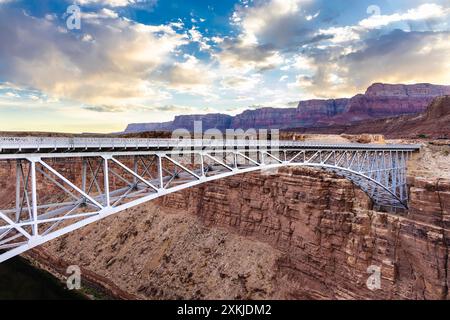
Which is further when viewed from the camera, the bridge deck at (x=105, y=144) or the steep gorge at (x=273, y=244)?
the steep gorge at (x=273, y=244)

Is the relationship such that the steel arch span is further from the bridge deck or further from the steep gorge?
the steep gorge

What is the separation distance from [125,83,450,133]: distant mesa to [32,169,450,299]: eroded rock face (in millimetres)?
80266

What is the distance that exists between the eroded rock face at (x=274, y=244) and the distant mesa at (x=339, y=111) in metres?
80.3

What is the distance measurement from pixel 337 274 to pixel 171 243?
56.4 feet

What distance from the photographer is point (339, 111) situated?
135 metres

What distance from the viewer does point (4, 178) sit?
173 feet

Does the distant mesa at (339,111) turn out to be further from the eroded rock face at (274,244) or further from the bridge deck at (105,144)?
the bridge deck at (105,144)

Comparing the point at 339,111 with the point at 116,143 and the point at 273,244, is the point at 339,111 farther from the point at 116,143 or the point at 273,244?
the point at 116,143

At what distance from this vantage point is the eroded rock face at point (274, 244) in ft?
→ 71.5

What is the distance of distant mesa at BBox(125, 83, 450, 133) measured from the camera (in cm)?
11975

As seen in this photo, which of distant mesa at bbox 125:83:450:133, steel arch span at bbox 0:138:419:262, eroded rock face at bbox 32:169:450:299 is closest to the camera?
steel arch span at bbox 0:138:419:262

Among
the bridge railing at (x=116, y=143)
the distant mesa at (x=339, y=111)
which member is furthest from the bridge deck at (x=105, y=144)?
the distant mesa at (x=339, y=111)

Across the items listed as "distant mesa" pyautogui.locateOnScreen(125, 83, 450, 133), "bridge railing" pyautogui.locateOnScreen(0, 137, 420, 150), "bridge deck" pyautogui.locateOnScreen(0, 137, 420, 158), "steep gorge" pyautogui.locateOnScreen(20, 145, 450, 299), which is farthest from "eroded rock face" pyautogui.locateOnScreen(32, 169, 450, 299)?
"distant mesa" pyautogui.locateOnScreen(125, 83, 450, 133)


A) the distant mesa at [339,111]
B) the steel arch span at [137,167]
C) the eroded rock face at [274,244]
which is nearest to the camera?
the steel arch span at [137,167]
